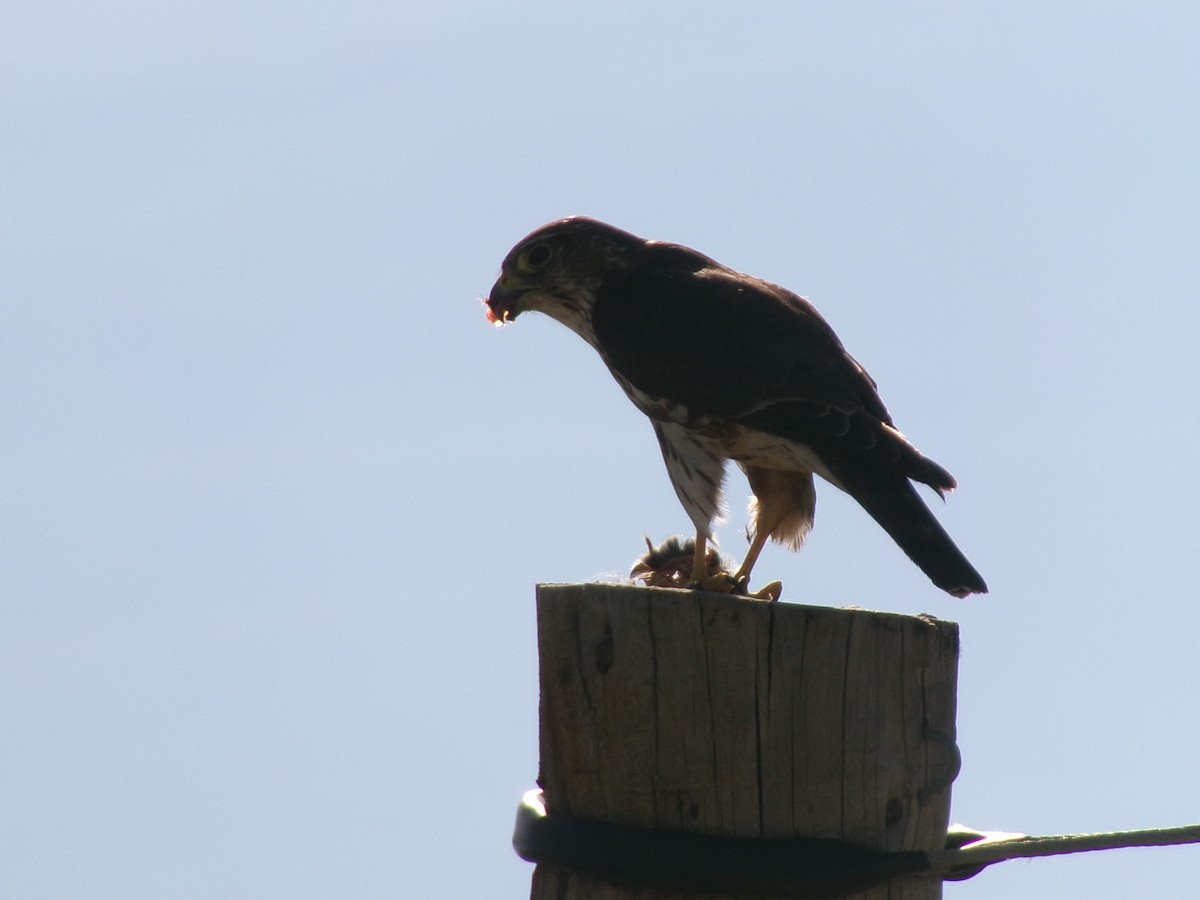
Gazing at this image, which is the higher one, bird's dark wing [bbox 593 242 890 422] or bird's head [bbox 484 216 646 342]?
bird's head [bbox 484 216 646 342]

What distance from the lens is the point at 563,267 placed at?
551 centimetres

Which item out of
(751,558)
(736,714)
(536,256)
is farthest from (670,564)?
(736,714)

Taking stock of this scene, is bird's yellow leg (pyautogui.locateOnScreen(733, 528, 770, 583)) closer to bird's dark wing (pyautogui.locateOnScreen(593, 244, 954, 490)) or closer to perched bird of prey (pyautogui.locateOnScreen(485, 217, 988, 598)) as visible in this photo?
perched bird of prey (pyautogui.locateOnScreen(485, 217, 988, 598))

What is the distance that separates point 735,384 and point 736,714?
2321 mm

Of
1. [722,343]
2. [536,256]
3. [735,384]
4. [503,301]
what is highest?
[536,256]

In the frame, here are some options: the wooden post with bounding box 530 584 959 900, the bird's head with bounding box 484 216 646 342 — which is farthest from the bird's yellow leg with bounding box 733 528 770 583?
the wooden post with bounding box 530 584 959 900

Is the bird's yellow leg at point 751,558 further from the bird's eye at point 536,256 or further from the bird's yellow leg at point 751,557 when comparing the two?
the bird's eye at point 536,256

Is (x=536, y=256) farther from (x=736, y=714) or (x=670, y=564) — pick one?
(x=736, y=714)

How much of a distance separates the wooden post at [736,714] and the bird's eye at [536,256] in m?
3.02

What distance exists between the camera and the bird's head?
549 cm

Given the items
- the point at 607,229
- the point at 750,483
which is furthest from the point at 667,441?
the point at 607,229

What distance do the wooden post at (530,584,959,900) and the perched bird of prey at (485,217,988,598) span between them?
1.49 metres

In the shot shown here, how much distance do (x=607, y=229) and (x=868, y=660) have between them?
130 inches

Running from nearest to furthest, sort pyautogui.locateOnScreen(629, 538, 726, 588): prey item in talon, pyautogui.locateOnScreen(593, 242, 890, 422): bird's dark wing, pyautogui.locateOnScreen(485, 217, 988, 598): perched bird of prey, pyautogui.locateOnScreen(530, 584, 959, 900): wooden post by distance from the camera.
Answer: pyautogui.locateOnScreen(530, 584, 959, 900): wooden post, pyautogui.locateOnScreen(485, 217, 988, 598): perched bird of prey, pyautogui.locateOnScreen(593, 242, 890, 422): bird's dark wing, pyautogui.locateOnScreen(629, 538, 726, 588): prey item in talon
